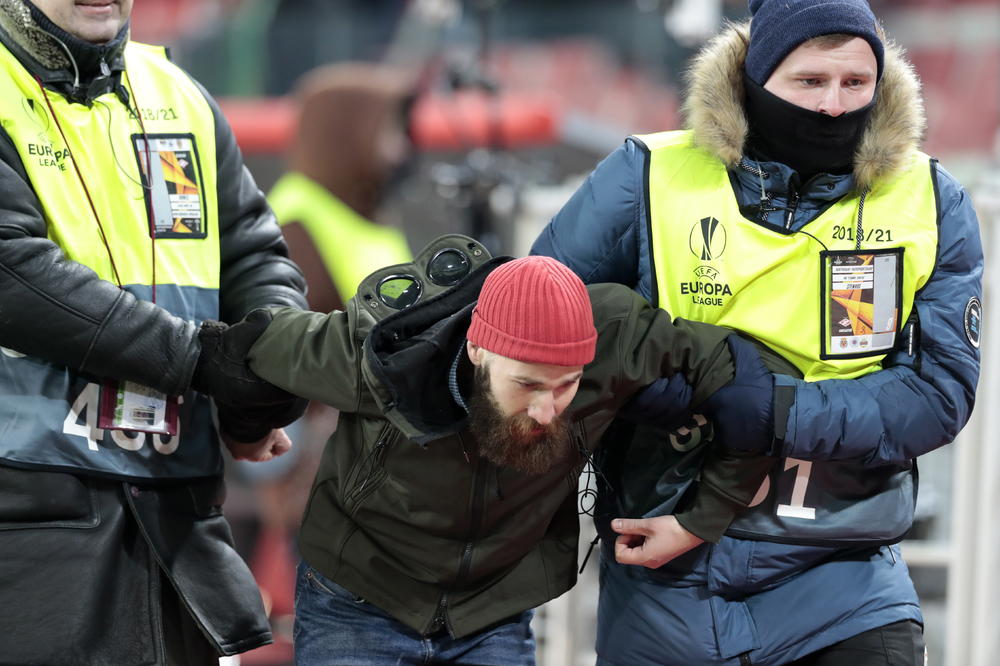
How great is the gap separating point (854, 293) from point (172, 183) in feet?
4.06

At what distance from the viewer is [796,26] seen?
7.91 ft

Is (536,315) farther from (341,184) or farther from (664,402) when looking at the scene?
(341,184)

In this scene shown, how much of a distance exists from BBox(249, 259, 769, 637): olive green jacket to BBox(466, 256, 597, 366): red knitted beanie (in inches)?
5.7

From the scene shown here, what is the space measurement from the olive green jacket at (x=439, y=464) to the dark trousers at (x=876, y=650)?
314 mm

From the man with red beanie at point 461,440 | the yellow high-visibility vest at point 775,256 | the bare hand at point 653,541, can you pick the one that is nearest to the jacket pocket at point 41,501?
the man with red beanie at point 461,440

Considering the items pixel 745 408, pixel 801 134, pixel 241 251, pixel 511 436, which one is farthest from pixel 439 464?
pixel 801 134

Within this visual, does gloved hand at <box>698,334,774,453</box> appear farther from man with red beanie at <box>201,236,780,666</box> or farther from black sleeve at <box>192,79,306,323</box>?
black sleeve at <box>192,79,306,323</box>

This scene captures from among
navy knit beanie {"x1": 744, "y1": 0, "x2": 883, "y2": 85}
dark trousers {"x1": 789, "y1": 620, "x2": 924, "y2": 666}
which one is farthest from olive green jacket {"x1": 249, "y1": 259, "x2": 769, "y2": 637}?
navy knit beanie {"x1": 744, "y1": 0, "x2": 883, "y2": 85}

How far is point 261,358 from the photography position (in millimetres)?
2363

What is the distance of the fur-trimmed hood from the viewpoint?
2477mm

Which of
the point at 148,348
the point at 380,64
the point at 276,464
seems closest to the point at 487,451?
the point at 148,348

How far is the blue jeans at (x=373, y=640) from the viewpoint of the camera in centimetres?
247

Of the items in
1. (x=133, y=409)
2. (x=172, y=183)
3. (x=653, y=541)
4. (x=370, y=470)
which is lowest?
(x=653, y=541)

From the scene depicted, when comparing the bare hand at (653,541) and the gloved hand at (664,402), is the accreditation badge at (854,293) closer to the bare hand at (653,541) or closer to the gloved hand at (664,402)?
the gloved hand at (664,402)
